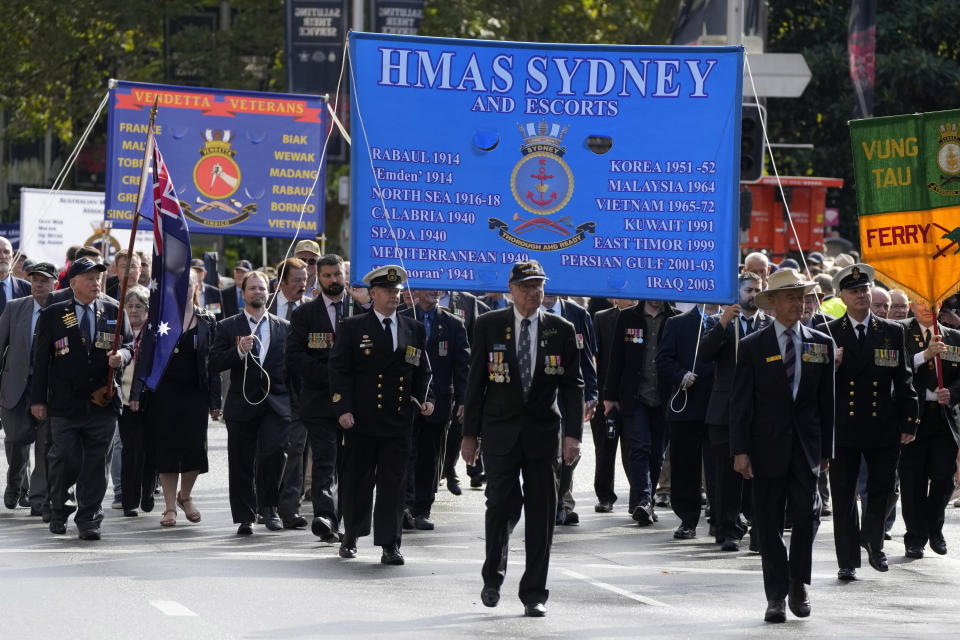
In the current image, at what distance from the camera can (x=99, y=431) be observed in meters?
13.3

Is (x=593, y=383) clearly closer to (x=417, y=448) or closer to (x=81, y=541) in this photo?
(x=417, y=448)

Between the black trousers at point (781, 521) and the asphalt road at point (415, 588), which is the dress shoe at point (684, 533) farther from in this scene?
the black trousers at point (781, 521)

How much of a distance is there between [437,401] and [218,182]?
16.6ft

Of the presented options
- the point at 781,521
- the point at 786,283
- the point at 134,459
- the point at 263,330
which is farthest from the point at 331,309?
the point at 781,521

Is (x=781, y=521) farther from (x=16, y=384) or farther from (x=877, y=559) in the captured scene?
(x=16, y=384)

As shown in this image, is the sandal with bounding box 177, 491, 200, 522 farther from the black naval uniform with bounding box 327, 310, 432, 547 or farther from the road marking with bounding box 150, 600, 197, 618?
the road marking with bounding box 150, 600, 197, 618

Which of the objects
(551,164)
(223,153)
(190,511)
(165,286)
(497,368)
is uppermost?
(223,153)

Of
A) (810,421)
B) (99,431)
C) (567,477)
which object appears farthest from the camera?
(567,477)

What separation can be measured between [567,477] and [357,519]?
263 cm

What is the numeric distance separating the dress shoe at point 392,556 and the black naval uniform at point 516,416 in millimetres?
1542

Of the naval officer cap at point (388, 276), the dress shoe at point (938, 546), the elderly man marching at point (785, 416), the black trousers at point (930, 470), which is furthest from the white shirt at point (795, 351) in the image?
the dress shoe at point (938, 546)

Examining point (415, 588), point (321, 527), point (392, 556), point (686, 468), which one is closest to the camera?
point (415, 588)

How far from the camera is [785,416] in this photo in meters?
10.5

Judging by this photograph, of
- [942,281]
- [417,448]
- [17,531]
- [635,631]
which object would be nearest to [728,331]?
[942,281]
